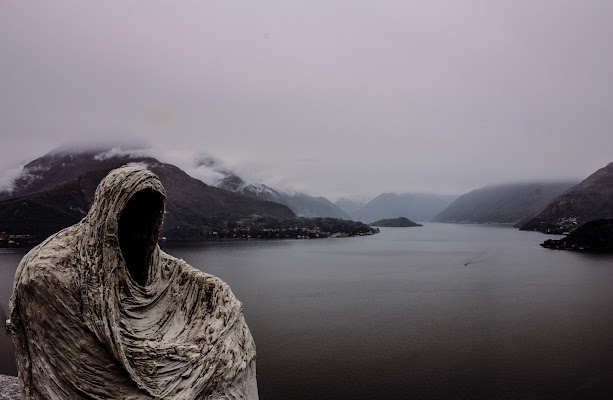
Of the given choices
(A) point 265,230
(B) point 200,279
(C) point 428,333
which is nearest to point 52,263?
(B) point 200,279

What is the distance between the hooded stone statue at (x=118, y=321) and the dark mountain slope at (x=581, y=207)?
358 ft

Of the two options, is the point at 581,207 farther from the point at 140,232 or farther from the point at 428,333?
the point at 140,232

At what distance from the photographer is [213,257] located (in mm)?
52656

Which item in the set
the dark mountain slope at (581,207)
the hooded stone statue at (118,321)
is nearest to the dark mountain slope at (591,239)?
the dark mountain slope at (581,207)

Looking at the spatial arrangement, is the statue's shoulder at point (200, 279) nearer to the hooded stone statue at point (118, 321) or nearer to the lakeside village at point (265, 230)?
the hooded stone statue at point (118, 321)

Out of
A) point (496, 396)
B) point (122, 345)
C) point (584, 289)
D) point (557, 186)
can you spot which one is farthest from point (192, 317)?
point (557, 186)

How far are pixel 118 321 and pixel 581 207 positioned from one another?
123691 millimetres

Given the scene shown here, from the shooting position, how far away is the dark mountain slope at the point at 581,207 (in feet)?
319

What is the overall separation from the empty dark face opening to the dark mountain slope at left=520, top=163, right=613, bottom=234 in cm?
→ 10940

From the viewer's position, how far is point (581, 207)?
103m

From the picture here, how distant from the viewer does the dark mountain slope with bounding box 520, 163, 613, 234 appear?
97125 mm

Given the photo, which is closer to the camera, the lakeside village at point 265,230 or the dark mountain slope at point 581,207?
the lakeside village at point 265,230

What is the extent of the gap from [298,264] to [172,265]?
1676 inches

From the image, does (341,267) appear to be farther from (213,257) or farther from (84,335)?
(84,335)
